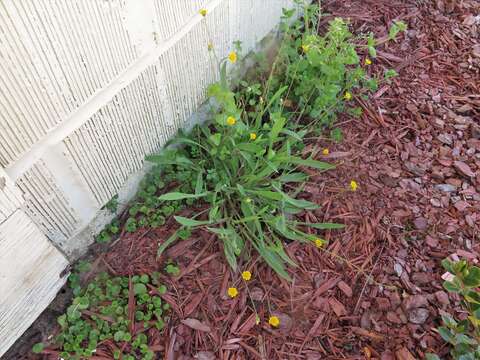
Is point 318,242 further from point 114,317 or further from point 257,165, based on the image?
point 114,317

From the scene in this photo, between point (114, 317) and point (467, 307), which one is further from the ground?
point (467, 307)

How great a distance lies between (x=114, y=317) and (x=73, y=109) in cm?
83

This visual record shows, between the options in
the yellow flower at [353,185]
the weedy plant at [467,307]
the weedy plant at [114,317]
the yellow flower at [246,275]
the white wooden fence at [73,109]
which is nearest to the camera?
the white wooden fence at [73,109]

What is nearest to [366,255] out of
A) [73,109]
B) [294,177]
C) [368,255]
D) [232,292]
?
[368,255]

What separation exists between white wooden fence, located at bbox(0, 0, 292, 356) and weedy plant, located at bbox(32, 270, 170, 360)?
0.41 feet

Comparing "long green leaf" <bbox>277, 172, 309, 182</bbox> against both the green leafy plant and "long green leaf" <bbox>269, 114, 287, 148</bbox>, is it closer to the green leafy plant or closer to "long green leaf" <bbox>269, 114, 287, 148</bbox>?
the green leafy plant

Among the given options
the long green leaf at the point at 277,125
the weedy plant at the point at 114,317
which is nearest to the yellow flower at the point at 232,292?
the weedy plant at the point at 114,317

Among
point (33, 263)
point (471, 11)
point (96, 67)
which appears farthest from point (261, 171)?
point (471, 11)

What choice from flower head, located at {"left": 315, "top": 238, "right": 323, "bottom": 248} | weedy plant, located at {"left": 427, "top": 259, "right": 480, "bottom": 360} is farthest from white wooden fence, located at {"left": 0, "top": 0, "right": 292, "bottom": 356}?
weedy plant, located at {"left": 427, "top": 259, "right": 480, "bottom": 360}

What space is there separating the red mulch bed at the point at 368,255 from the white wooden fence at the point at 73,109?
0.33 metres

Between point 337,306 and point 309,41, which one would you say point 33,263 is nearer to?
point 337,306

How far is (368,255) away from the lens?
6.20ft

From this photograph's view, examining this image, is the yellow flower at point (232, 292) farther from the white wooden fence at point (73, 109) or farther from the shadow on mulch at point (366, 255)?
the white wooden fence at point (73, 109)

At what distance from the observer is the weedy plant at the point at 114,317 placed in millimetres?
1602
